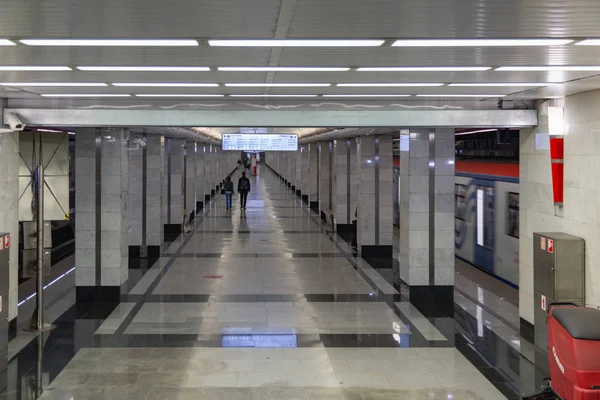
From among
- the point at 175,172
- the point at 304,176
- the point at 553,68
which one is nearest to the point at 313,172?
the point at 304,176

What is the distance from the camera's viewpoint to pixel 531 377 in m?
8.20

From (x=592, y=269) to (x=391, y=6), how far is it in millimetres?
5535

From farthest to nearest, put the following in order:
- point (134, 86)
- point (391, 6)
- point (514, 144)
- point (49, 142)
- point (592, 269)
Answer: point (514, 144), point (49, 142), point (592, 269), point (134, 86), point (391, 6)

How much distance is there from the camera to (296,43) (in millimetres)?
4742

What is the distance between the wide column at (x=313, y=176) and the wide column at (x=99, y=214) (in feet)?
64.7

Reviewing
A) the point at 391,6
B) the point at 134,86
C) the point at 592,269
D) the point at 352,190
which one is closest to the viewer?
the point at 391,6

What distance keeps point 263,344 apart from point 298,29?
6.20 m

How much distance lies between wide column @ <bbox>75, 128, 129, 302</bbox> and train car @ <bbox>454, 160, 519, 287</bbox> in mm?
8259

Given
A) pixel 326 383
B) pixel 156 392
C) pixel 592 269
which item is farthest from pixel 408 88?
pixel 156 392

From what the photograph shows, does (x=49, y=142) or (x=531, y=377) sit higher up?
(x=49, y=142)

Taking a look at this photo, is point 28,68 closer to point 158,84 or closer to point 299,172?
point 158,84

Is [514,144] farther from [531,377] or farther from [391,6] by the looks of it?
[391,6]

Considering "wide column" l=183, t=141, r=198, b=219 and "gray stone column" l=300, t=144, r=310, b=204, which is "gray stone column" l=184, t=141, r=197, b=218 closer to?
"wide column" l=183, t=141, r=198, b=219

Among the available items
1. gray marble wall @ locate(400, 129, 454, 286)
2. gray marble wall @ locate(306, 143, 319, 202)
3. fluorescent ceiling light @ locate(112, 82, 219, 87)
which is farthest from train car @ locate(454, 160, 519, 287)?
gray marble wall @ locate(306, 143, 319, 202)
